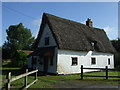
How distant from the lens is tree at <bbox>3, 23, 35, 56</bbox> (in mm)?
55750

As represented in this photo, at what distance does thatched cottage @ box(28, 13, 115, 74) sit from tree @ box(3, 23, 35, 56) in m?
35.9

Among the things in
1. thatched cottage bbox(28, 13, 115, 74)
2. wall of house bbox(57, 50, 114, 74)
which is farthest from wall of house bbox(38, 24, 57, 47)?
wall of house bbox(57, 50, 114, 74)

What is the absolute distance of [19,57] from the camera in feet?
99.7

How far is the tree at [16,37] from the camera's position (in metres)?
55.8

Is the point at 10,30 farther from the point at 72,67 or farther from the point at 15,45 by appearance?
the point at 72,67

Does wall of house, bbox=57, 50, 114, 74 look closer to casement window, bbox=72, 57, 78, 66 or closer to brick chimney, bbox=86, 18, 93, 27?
casement window, bbox=72, 57, 78, 66

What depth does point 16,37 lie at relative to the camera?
56.8 m

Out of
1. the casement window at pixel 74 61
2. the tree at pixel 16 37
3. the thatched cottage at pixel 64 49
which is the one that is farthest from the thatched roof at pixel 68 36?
the tree at pixel 16 37

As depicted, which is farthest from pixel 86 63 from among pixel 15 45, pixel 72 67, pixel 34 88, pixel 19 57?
pixel 15 45

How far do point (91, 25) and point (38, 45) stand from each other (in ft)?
40.2

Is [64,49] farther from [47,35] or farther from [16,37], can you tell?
[16,37]

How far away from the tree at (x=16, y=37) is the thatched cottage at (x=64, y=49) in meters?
35.9

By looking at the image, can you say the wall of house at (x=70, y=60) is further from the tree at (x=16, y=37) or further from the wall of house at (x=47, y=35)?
the tree at (x=16, y=37)

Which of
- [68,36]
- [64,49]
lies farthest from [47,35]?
[64,49]
